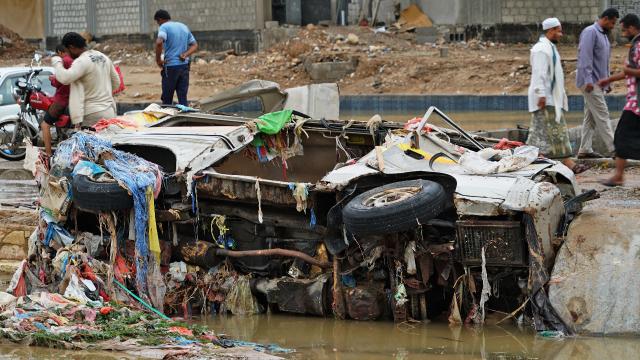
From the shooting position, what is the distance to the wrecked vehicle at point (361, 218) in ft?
25.3

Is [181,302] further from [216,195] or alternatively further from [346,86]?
[346,86]

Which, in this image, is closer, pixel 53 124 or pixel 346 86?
pixel 53 124

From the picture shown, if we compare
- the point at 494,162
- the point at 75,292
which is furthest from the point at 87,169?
the point at 494,162

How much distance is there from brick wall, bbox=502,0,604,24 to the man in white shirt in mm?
21170

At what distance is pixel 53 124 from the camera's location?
41.8 ft

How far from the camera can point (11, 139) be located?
620 inches

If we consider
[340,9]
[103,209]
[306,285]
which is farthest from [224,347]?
[340,9]

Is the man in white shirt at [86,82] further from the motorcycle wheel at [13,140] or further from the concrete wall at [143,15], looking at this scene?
the concrete wall at [143,15]

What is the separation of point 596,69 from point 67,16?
3006 cm

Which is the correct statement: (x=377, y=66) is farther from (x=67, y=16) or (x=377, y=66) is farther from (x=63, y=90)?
(x=63, y=90)

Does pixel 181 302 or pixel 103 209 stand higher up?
pixel 103 209

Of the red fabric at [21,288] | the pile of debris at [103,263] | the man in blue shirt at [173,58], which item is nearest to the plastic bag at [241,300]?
the pile of debris at [103,263]

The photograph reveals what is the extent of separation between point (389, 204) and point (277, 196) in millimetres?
1072

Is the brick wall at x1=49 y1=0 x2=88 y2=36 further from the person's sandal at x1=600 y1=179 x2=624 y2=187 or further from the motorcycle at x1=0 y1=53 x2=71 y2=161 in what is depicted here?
the person's sandal at x1=600 y1=179 x2=624 y2=187
